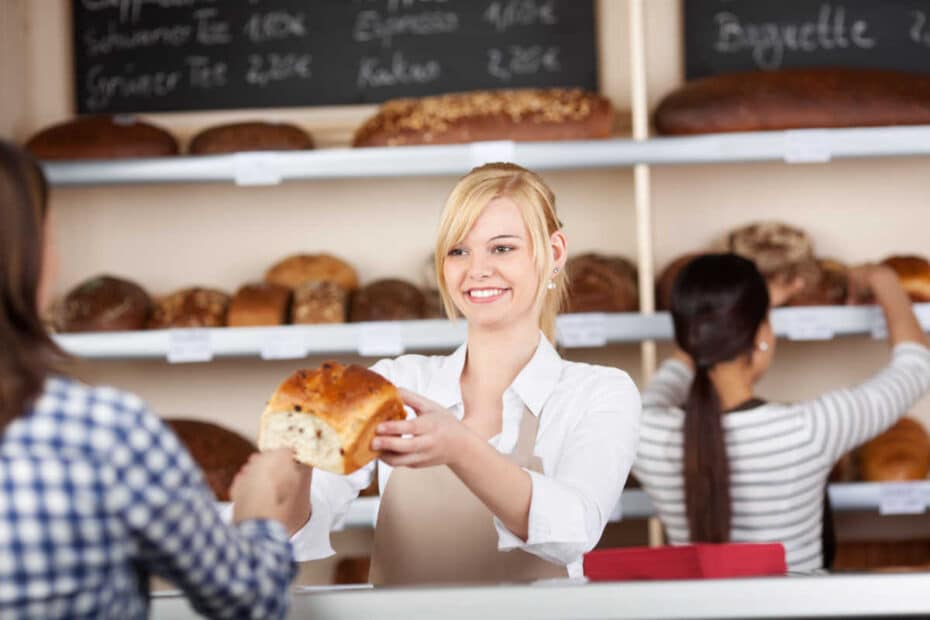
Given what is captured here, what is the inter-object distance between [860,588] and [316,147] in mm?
2189

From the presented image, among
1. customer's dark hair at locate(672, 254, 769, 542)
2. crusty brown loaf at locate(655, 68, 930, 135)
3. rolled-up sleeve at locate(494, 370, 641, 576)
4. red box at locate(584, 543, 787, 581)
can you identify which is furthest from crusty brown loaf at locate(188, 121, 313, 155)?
red box at locate(584, 543, 787, 581)

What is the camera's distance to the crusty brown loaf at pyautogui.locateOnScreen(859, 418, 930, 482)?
2531 mm

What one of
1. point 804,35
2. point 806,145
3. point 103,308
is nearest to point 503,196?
point 806,145

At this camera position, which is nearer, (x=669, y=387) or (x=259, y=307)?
(x=669, y=387)

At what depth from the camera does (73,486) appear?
74 cm

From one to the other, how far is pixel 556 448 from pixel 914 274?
5.17ft

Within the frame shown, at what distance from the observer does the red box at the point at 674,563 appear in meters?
1.14

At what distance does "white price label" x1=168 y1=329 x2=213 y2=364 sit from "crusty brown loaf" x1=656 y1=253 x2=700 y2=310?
1083mm

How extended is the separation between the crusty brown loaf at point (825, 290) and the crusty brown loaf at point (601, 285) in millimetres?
378

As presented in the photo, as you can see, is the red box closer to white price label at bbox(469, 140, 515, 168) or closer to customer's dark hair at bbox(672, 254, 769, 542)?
customer's dark hair at bbox(672, 254, 769, 542)

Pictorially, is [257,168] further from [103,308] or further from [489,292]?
[489,292]

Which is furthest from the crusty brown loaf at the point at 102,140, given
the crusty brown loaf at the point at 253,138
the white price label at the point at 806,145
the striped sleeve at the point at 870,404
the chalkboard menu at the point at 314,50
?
the striped sleeve at the point at 870,404

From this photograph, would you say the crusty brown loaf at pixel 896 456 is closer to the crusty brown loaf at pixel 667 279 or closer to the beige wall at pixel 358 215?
the beige wall at pixel 358 215

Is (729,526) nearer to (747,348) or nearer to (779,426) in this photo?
(779,426)
